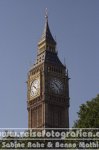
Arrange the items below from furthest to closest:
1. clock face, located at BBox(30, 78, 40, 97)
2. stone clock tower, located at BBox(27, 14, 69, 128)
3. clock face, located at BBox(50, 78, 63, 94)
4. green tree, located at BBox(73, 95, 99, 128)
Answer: clock face, located at BBox(30, 78, 40, 97) → clock face, located at BBox(50, 78, 63, 94) → stone clock tower, located at BBox(27, 14, 69, 128) → green tree, located at BBox(73, 95, 99, 128)

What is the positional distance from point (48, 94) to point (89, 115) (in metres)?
56.1

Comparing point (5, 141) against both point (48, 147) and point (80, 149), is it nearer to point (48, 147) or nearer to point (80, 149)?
point (48, 147)

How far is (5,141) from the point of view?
51.4m

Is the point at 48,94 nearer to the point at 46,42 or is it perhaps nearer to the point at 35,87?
the point at 35,87

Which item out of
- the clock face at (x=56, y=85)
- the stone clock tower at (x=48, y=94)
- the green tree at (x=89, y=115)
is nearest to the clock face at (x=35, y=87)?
the stone clock tower at (x=48, y=94)

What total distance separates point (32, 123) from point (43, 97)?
5254 millimetres

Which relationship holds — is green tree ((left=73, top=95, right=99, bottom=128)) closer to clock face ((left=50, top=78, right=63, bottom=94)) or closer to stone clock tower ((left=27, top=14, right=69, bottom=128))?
stone clock tower ((left=27, top=14, right=69, bottom=128))

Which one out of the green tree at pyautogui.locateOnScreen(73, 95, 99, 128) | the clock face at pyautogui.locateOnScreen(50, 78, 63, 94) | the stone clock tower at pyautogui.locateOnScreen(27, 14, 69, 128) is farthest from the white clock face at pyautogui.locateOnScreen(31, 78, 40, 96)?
the green tree at pyautogui.locateOnScreen(73, 95, 99, 128)

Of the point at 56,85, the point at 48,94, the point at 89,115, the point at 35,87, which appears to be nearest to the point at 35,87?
the point at 35,87

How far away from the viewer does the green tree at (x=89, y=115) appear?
48094 mm

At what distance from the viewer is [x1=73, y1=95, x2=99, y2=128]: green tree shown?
158 feet

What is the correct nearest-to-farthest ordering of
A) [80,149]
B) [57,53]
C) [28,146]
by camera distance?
[80,149], [28,146], [57,53]

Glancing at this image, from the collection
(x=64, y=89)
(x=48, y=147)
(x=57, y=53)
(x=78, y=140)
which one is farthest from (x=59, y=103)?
(x=78, y=140)

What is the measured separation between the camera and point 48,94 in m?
105
